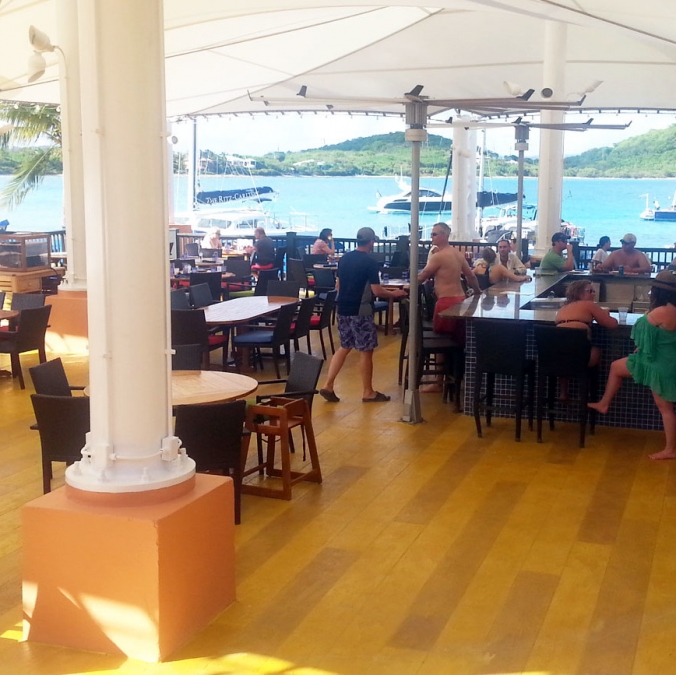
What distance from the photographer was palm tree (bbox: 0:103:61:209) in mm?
19438

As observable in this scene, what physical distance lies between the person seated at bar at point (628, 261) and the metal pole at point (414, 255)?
485 centimetres

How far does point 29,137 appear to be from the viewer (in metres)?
19.6

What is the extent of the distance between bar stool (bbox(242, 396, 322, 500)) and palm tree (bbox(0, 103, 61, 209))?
15106mm

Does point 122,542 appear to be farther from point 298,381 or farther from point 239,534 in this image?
point 298,381

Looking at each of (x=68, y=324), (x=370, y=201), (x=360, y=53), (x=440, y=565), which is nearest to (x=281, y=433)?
(x=440, y=565)

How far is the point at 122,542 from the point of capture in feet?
11.4

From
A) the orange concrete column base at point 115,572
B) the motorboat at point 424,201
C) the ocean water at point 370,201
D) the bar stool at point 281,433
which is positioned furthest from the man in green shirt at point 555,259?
the ocean water at point 370,201

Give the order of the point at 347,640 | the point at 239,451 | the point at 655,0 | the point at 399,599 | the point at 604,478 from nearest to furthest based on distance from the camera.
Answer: the point at 347,640
the point at 399,599
the point at 239,451
the point at 604,478
the point at 655,0

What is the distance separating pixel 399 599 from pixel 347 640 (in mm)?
454

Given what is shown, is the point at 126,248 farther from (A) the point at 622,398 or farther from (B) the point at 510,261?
(B) the point at 510,261

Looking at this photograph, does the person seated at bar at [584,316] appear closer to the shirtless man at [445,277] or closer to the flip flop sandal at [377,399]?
the shirtless man at [445,277]

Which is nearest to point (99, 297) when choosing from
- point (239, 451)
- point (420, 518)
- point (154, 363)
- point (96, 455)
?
point (154, 363)

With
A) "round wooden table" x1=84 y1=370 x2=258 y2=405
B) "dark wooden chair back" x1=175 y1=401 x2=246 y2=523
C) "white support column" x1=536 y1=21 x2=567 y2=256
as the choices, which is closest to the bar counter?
"round wooden table" x1=84 y1=370 x2=258 y2=405

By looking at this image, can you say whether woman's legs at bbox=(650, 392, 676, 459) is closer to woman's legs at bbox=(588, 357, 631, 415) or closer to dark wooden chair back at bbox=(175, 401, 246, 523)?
woman's legs at bbox=(588, 357, 631, 415)
